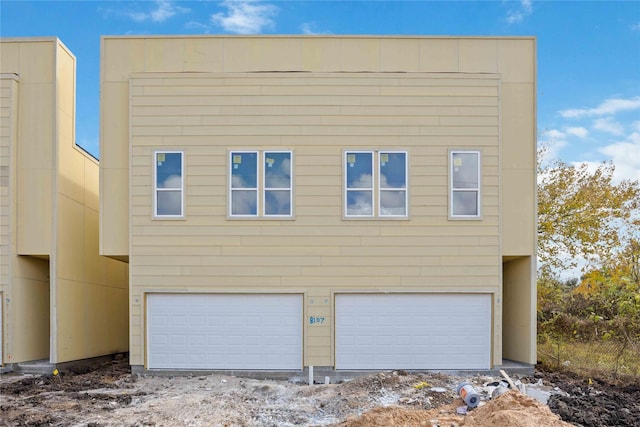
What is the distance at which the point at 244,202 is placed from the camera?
42.8 ft

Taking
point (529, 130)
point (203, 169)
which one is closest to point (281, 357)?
point (203, 169)

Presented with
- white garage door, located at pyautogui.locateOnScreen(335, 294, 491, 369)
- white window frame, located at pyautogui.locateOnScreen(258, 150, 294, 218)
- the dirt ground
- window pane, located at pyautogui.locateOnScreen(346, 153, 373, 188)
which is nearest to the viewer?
the dirt ground

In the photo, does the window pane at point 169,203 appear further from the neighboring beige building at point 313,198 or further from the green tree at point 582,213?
the green tree at point 582,213

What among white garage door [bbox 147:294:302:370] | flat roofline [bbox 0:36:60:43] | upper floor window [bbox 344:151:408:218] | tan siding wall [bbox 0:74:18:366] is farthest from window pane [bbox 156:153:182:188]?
flat roofline [bbox 0:36:60:43]

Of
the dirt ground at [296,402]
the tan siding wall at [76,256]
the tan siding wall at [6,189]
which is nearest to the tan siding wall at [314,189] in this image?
the dirt ground at [296,402]

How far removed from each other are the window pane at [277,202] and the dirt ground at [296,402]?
3589mm

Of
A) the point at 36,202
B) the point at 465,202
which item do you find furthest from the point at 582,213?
the point at 36,202

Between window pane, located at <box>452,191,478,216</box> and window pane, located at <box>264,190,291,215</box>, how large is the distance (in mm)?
3636

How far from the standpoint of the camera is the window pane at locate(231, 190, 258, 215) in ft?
42.7

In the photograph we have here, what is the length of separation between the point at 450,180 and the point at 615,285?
5.12 meters

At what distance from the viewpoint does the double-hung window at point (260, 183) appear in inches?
512

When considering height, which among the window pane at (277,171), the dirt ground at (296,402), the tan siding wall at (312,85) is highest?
the tan siding wall at (312,85)

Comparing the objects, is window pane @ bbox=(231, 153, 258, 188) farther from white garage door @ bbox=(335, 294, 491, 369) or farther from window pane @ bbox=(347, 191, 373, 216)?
white garage door @ bbox=(335, 294, 491, 369)

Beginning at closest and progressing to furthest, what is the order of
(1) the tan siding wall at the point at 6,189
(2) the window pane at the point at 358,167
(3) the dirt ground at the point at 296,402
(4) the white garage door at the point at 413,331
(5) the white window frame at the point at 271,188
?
(3) the dirt ground at the point at 296,402
(4) the white garage door at the point at 413,331
(5) the white window frame at the point at 271,188
(2) the window pane at the point at 358,167
(1) the tan siding wall at the point at 6,189
